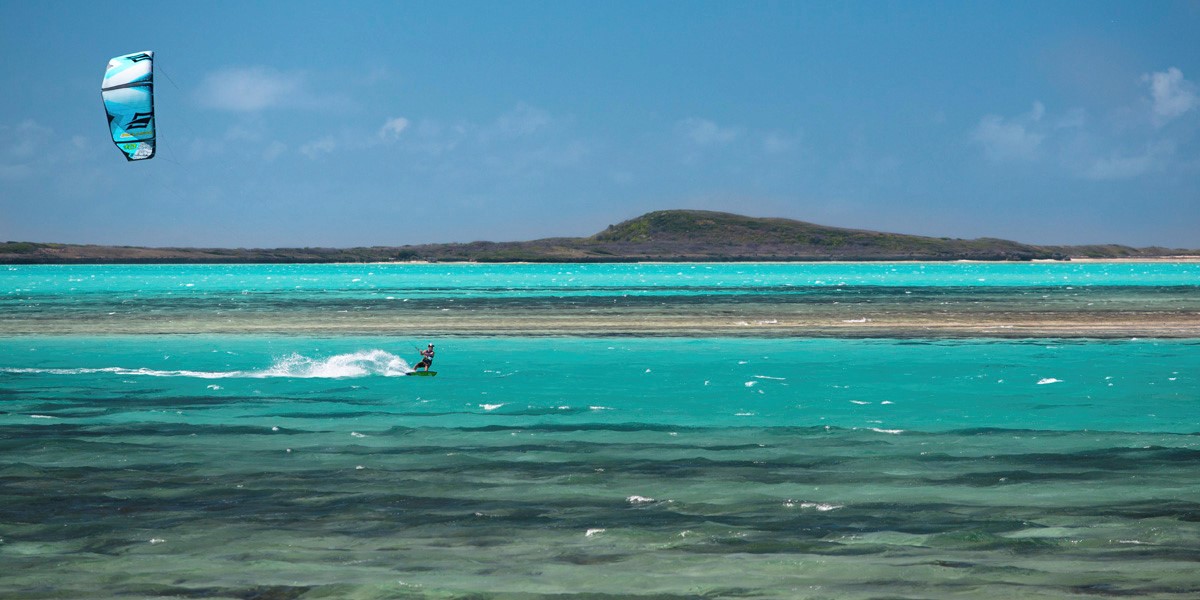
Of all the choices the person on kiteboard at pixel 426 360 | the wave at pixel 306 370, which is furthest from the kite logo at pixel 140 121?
the person on kiteboard at pixel 426 360

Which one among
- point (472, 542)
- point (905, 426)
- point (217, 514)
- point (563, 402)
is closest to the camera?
point (472, 542)

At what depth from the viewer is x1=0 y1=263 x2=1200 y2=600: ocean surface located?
1243 centimetres

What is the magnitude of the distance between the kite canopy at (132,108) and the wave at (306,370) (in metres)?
8.09

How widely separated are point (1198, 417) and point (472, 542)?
56.7ft

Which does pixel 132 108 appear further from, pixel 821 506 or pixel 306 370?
pixel 821 506

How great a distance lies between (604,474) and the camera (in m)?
18.1

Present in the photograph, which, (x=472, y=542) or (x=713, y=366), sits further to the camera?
(x=713, y=366)

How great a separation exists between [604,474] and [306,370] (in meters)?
19.4

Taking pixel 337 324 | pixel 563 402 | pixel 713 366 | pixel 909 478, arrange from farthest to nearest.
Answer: pixel 337 324 < pixel 713 366 < pixel 563 402 < pixel 909 478

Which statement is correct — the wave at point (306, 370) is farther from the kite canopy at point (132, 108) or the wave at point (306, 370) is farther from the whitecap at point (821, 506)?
the whitecap at point (821, 506)

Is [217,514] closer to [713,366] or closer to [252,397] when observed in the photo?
[252,397]

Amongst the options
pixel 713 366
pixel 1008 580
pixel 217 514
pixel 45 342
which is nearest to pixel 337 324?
pixel 45 342

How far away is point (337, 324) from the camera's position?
59500 millimetres

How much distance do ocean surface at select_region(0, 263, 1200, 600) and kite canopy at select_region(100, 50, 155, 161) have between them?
725 cm
